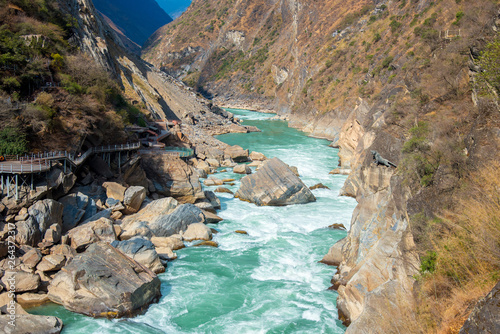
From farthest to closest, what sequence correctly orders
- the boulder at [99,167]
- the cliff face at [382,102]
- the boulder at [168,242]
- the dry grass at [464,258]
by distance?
the boulder at [99,167] < the boulder at [168,242] < the cliff face at [382,102] < the dry grass at [464,258]

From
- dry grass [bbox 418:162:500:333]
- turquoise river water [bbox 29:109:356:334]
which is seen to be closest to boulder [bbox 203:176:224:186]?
turquoise river water [bbox 29:109:356:334]

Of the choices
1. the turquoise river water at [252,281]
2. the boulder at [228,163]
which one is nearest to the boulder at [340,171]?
the turquoise river water at [252,281]

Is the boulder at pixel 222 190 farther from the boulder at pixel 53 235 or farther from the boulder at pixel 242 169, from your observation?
the boulder at pixel 53 235

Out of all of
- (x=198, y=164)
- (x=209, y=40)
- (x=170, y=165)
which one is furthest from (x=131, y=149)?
(x=209, y=40)

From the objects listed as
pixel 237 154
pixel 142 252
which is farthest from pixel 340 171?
pixel 142 252

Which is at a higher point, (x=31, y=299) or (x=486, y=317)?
(x=486, y=317)

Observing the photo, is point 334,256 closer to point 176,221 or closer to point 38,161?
point 176,221
